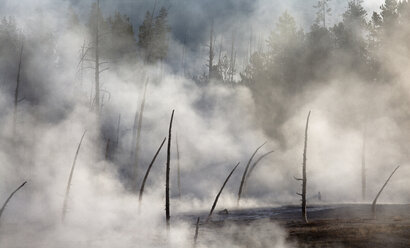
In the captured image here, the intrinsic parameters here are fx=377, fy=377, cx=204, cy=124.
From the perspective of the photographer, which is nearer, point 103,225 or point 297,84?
point 103,225

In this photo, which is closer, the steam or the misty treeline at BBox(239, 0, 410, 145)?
the steam

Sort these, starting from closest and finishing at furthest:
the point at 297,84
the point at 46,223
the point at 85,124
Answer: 1. the point at 46,223
2. the point at 85,124
3. the point at 297,84

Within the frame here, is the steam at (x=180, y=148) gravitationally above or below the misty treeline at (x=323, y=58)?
below

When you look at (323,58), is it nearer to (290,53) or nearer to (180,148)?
(290,53)

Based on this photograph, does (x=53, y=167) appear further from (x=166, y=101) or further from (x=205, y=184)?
(x=166, y=101)

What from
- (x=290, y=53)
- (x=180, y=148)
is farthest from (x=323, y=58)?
(x=180, y=148)

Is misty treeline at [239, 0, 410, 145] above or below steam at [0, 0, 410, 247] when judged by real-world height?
above

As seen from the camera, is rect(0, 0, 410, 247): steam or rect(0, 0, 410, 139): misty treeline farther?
rect(0, 0, 410, 139): misty treeline

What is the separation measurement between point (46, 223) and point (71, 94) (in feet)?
80.9

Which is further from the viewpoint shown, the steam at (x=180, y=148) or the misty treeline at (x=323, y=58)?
the misty treeline at (x=323, y=58)

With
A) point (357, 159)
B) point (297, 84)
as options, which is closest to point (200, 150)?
point (297, 84)

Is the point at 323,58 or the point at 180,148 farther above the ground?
the point at 323,58

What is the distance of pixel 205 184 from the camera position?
31656 mm

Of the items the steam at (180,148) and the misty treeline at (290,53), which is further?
the misty treeline at (290,53)
